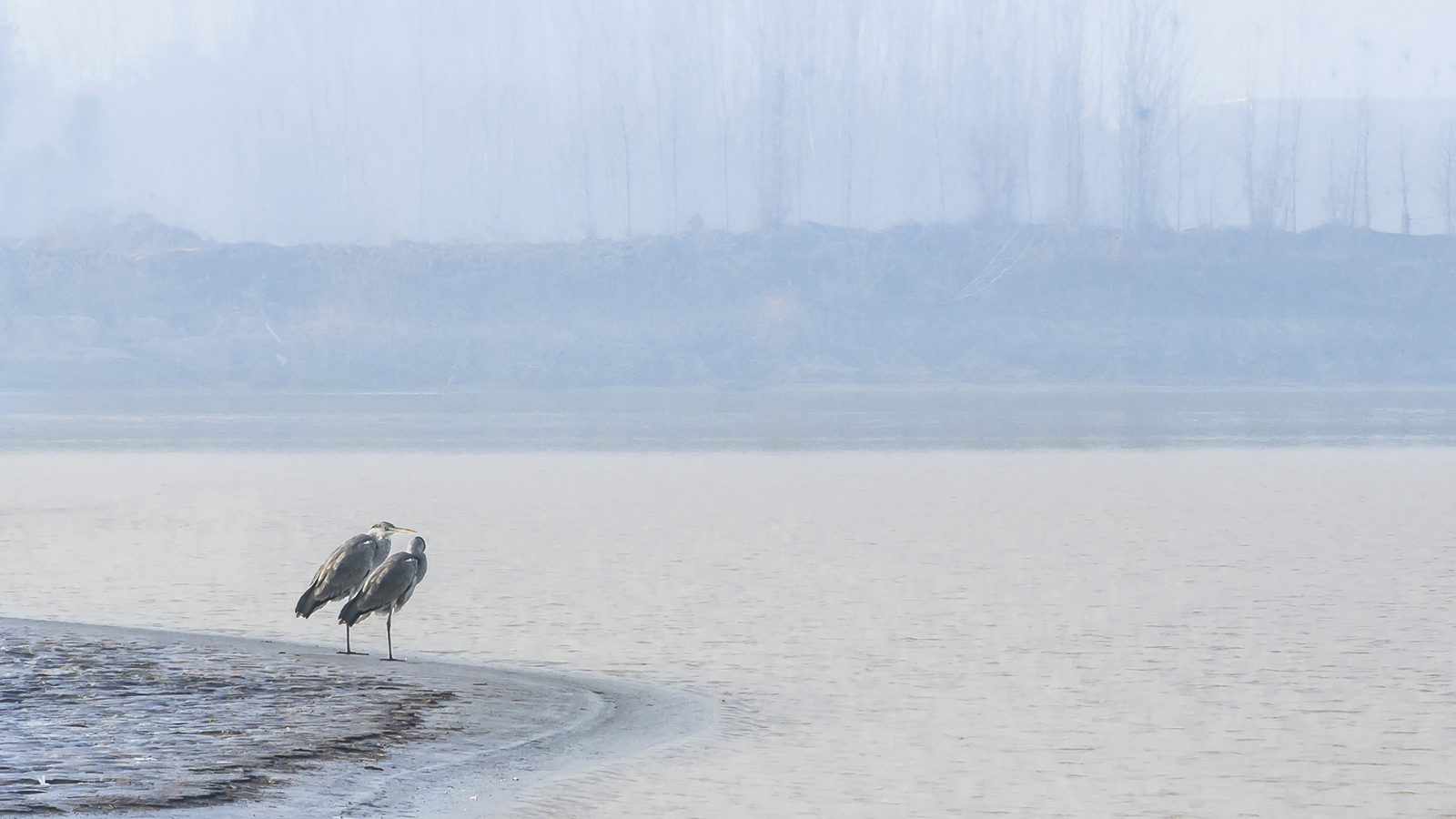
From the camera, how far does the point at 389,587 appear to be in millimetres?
12328

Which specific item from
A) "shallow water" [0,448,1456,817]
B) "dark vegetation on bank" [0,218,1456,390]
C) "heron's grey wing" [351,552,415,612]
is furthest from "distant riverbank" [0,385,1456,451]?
"heron's grey wing" [351,552,415,612]

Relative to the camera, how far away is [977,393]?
275ft

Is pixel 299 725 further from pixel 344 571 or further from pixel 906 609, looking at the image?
pixel 906 609

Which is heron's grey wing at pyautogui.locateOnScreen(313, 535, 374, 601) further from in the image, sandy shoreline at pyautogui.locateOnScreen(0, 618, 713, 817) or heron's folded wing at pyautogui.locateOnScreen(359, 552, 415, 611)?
sandy shoreline at pyautogui.locateOnScreen(0, 618, 713, 817)

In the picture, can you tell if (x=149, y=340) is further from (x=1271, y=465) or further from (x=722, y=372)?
(x=1271, y=465)

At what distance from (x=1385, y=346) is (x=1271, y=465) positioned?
66.3m

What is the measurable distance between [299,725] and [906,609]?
699cm

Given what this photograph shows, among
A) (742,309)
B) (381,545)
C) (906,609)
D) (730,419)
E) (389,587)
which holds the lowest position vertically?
(906,609)

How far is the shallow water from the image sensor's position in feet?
31.4

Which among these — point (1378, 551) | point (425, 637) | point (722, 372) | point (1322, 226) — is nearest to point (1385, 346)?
point (1322, 226)

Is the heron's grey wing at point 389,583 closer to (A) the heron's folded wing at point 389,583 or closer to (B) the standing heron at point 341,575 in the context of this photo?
(A) the heron's folded wing at point 389,583

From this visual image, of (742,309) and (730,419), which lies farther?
(742,309)

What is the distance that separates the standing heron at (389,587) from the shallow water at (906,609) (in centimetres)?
105

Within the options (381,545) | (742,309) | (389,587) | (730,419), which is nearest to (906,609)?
(381,545)
